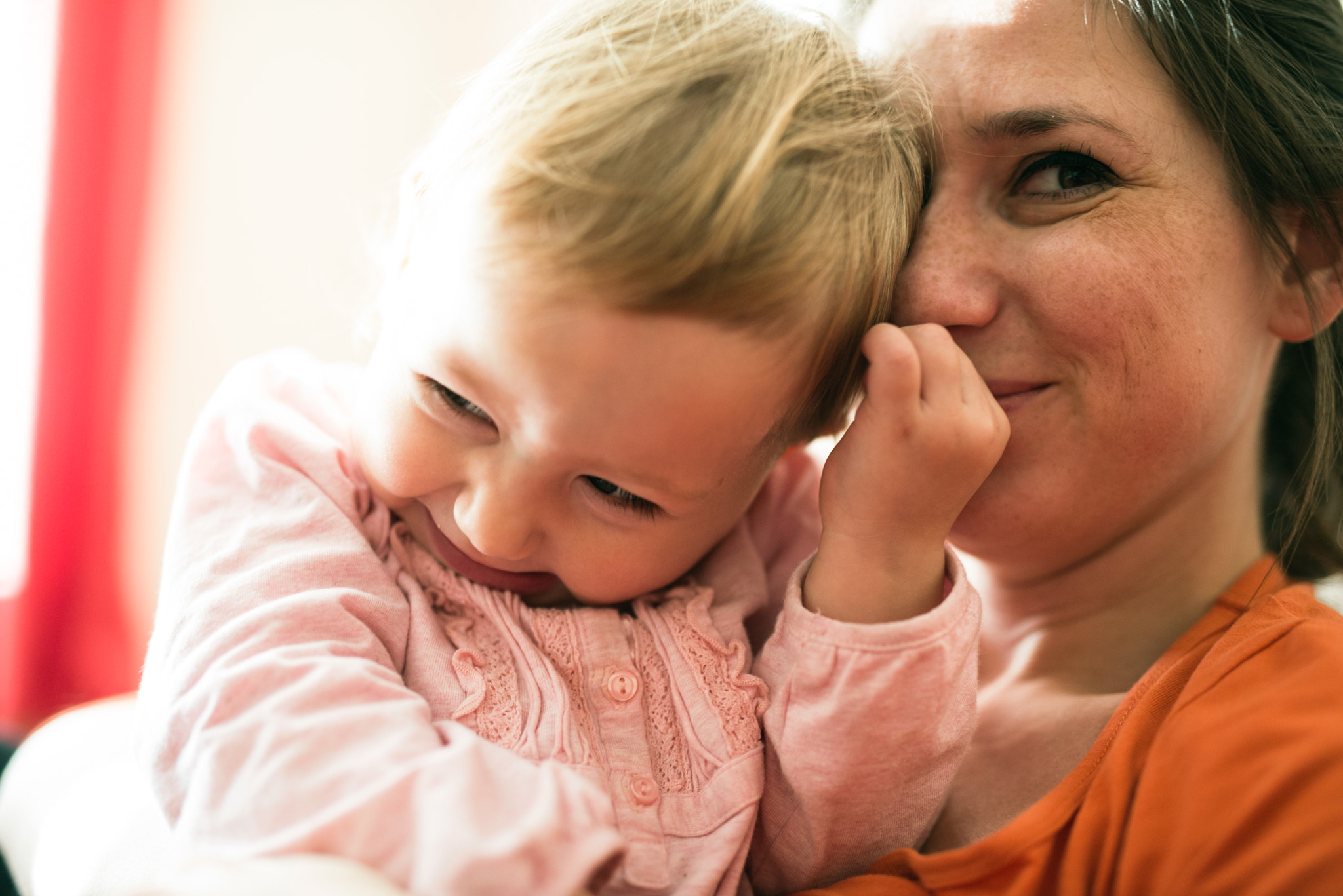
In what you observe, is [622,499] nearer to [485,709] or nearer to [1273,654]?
[485,709]

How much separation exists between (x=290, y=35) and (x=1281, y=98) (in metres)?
1.97

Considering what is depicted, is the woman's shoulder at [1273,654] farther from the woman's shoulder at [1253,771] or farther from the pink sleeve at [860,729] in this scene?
the pink sleeve at [860,729]

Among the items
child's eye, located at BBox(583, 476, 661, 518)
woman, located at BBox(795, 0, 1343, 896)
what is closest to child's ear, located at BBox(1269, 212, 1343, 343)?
woman, located at BBox(795, 0, 1343, 896)

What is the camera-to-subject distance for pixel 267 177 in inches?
87.4

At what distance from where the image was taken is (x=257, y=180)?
2215 millimetres


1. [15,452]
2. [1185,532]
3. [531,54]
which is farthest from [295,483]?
[15,452]

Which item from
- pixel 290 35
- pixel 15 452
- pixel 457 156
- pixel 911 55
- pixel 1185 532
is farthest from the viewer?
pixel 290 35

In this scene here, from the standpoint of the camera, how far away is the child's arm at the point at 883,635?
0.93 m

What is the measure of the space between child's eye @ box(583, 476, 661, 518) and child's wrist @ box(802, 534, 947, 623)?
0.63ft

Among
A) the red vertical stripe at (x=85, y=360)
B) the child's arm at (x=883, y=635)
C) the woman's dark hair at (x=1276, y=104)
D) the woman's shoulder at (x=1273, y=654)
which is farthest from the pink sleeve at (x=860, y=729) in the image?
the red vertical stripe at (x=85, y=360)

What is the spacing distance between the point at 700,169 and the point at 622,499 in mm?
330

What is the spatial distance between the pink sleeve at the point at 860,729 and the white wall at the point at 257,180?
5.00 ft

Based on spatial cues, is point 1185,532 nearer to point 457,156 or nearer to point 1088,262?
point 1088,262

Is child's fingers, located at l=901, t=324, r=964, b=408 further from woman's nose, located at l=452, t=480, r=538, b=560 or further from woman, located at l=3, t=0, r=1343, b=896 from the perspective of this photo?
woman's nose, located at l=452, t=480, r=538, b=560
